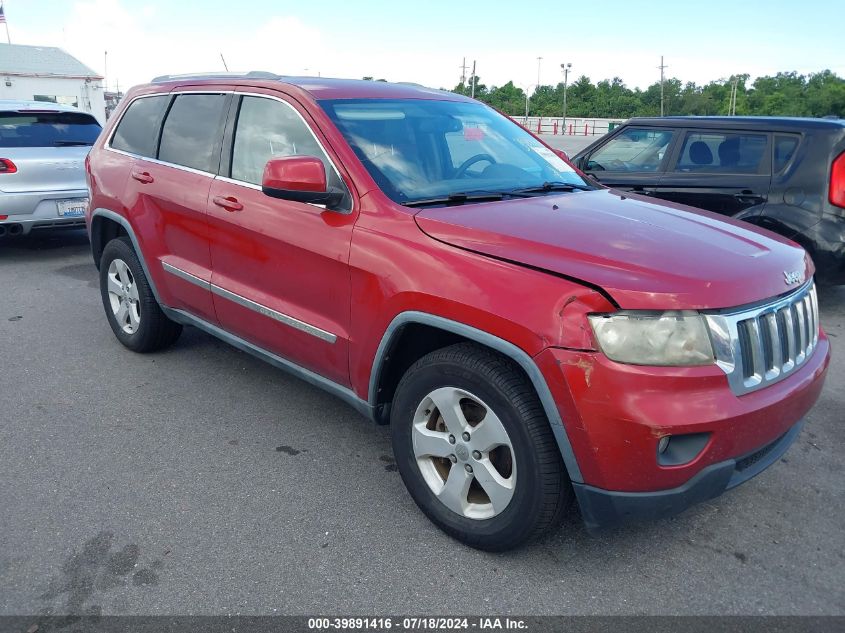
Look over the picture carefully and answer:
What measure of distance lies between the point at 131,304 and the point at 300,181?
7.89 feet

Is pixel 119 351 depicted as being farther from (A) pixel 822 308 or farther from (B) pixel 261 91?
(A) pixel 822 308

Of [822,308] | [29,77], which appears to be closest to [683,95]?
[29,77]

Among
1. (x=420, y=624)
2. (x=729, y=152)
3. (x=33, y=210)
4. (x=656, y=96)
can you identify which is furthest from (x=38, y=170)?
(x=656, y=96)

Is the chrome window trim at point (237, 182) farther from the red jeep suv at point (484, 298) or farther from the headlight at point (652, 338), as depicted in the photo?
the headlight at point (652, 338)

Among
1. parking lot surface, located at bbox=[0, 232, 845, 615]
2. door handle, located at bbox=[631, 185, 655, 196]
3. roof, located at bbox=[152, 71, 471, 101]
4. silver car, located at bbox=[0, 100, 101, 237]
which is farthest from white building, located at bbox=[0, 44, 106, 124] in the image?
parking lot surface, located at bbox=[0, 232, 845, 615]

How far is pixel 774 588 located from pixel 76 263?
759 centimetres

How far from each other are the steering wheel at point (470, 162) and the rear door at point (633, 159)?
3.39 m

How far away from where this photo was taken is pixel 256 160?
3.74 metres

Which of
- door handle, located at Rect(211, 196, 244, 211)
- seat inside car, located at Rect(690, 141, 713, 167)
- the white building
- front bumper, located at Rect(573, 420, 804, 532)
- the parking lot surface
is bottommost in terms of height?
the parking lot surface

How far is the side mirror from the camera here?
9.98 feet

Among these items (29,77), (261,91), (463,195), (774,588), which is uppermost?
(29,77)

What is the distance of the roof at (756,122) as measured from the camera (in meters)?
5.96

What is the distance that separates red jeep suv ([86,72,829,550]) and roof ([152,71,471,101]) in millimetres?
20

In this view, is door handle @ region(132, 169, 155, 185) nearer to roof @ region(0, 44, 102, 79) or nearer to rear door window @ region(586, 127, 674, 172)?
rear door window @ region(586, 127, 674, 172)
